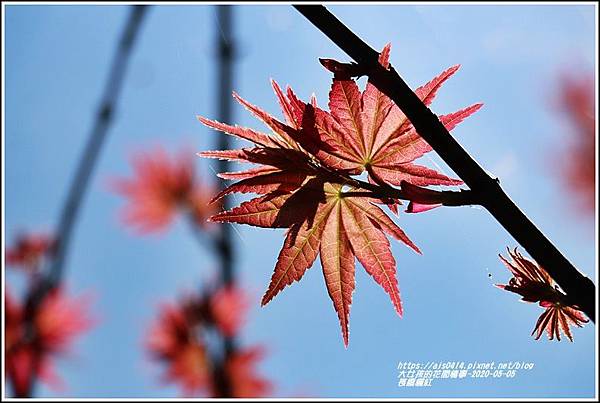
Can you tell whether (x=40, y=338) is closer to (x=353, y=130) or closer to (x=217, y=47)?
(x=217, y=47)

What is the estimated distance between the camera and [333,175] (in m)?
0.49

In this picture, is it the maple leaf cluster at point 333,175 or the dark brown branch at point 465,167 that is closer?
the dark brown branch at point 465,167

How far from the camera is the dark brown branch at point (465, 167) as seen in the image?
375 mm

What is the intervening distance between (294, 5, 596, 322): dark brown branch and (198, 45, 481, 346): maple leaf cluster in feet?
0.35

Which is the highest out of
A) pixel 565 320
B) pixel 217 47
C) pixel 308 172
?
pixel 217 47

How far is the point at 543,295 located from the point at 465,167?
18 centimetres

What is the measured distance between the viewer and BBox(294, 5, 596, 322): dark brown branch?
375 millimetres

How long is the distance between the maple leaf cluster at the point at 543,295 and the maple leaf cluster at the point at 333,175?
0.10m

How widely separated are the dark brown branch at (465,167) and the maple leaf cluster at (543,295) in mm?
91

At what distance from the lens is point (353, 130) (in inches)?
20.7

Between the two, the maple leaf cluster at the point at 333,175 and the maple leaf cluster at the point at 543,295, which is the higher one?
the maple leaf cluster at the point at 333,175

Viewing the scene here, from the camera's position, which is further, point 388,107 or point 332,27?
point 388,107

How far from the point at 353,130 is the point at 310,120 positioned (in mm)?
51

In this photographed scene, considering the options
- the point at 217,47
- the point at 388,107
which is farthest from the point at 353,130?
the point at 217,47
